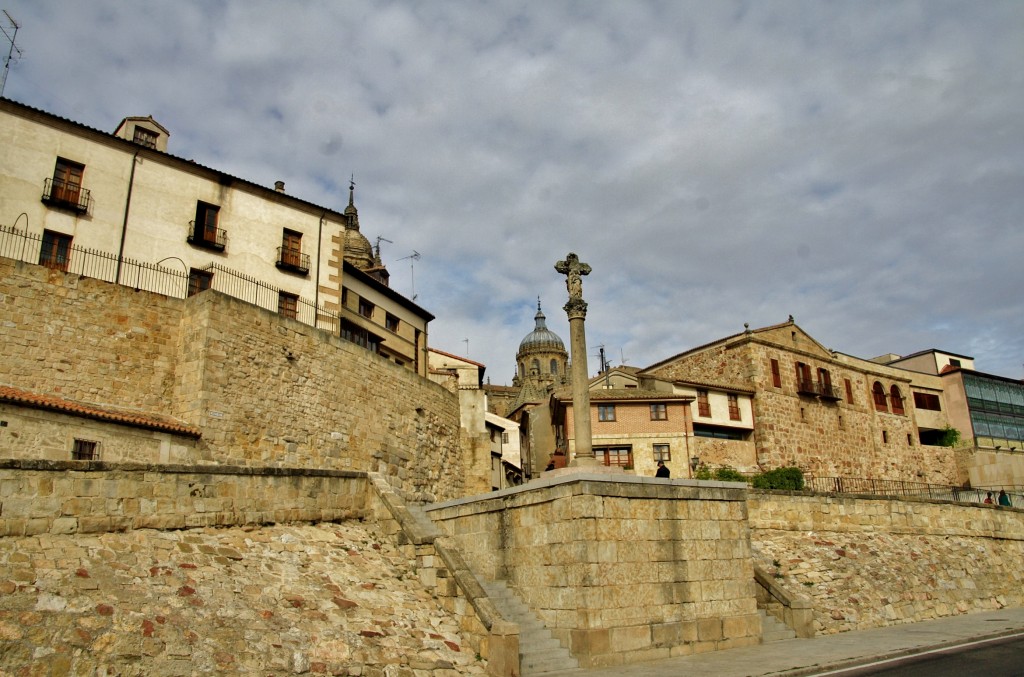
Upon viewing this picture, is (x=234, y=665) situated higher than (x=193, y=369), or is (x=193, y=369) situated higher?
(x=193, y=369)

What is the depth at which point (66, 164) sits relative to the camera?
21219 millimetres

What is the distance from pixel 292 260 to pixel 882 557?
2130 cm

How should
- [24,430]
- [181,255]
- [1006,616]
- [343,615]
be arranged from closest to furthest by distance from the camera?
[343,615] < [24,430] < [1006,616] < [181,255]

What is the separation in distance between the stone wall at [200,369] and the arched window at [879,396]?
117ft

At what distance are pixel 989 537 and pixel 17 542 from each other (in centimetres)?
2962

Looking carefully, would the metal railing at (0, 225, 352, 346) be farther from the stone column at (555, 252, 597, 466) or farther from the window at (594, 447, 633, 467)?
the window at (594, 447, 633, 467)

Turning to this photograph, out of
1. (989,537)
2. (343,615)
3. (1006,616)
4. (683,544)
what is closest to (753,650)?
(683,544)

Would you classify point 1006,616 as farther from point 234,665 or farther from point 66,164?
point 66,164

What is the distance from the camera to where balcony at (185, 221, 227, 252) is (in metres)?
23.2

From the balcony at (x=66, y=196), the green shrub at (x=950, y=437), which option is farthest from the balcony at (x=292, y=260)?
the green shrub at (x=950, y=437)

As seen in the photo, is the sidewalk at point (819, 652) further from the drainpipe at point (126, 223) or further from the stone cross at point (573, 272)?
the drainpipe at point (126, 223)

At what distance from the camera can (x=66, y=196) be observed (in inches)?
824

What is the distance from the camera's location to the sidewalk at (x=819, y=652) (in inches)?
434

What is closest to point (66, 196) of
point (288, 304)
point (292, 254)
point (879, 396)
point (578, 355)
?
point (292, 254)
